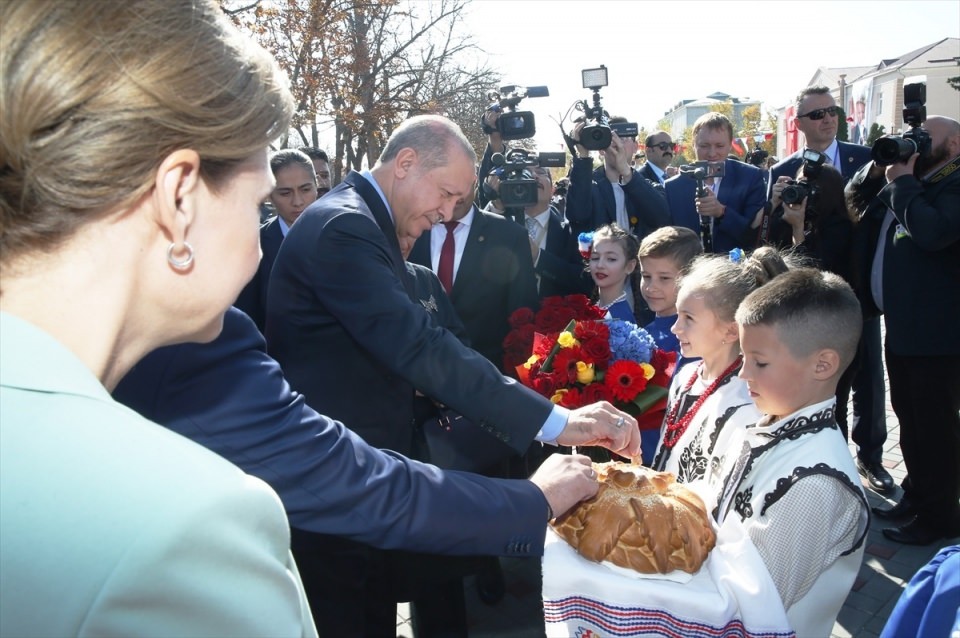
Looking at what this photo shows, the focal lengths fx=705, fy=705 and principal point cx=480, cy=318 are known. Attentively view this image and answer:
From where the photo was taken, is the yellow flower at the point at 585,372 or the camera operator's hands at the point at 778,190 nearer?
the yellow flower at the point at 585,372

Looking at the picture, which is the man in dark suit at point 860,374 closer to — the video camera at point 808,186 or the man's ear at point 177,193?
the video camera at point 808,186

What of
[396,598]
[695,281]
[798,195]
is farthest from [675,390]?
[798,195]

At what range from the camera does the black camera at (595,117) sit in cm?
520

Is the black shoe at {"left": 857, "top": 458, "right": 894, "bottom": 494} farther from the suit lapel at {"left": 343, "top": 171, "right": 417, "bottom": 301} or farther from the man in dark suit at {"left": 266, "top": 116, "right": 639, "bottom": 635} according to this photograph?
the suit lapel at {"left": 343, "top": 171, "right": 417, "bottom": 301}

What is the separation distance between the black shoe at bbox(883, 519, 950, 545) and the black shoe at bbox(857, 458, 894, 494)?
0.65 metres

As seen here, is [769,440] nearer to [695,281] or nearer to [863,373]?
[695,281]

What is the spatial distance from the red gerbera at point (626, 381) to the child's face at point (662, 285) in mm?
1119

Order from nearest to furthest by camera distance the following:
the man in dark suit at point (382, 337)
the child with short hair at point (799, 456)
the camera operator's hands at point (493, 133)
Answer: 1. the child with short hair at point (799, 456)
2. the man in dark suit at point (382, 337)
3. the camera operator's hands at point (493, 133)

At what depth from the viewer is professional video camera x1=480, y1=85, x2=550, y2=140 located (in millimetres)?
5465

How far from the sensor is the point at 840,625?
351 cm

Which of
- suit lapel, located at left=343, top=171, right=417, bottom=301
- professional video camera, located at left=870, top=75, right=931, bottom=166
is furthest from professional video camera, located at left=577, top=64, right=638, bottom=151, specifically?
suit lapel, located at left=343, top=171, right=417, bottom=301

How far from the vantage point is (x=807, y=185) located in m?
4.93

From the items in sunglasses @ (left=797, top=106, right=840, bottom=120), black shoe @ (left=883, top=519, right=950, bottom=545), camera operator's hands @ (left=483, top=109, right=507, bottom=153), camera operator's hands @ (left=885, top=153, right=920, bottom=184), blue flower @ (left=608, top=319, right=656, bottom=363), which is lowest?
black shoe @ (left=883, top=519, right=950, bottom=545)

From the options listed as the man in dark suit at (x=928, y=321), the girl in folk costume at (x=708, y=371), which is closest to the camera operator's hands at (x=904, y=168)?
the man in dark suit at (x=928, y=321)
